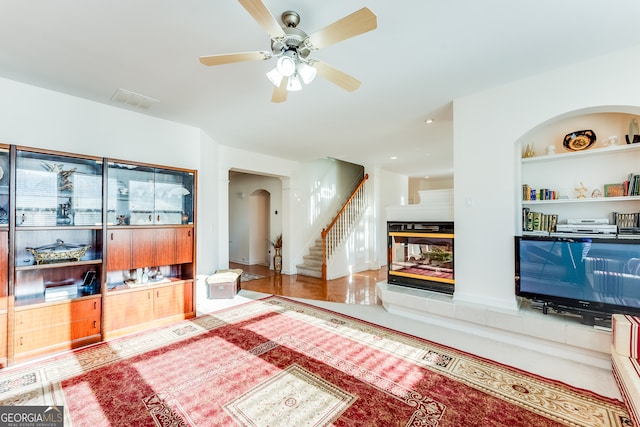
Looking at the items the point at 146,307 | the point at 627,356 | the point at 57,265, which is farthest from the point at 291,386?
the point at 57,265

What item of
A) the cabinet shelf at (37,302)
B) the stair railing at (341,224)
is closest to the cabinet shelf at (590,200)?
the stair railing at (341,224)

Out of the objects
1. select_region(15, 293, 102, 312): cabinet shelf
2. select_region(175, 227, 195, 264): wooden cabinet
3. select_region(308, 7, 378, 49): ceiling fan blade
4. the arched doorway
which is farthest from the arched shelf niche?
the arched doorway

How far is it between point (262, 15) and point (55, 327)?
340 cm

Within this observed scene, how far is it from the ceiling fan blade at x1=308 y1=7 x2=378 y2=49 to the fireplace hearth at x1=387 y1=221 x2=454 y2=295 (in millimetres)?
2609

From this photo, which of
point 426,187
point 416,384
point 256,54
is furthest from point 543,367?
point 426,187

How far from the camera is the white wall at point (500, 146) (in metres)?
2.47

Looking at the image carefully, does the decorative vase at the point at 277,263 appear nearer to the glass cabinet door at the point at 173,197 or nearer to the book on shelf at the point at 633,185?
the glass cabinet door at the point at 173,197

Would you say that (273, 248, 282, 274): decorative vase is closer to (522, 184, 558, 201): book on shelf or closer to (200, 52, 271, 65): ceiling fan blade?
(522, 184, 558, 201): book on shelf

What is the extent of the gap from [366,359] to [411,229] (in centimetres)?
193

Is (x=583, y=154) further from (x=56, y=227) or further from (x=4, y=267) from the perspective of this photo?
(x=4, y=267)

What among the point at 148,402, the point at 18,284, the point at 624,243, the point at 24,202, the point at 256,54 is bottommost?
the point at 148,402

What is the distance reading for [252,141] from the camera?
491cm

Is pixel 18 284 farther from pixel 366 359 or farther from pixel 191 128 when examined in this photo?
pixel 366 359

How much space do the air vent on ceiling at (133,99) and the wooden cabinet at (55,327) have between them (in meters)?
2.27
